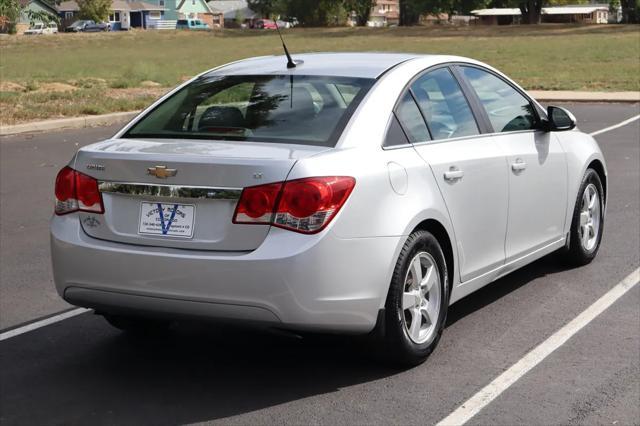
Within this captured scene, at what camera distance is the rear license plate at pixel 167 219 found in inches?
194

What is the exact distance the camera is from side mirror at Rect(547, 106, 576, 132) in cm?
690

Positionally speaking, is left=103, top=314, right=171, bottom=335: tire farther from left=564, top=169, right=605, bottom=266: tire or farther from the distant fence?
the distant fence

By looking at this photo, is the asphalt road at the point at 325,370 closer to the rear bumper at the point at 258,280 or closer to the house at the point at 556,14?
the rear bumper at the point at 258,280

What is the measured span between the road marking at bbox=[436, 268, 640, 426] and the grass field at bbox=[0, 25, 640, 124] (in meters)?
13.9

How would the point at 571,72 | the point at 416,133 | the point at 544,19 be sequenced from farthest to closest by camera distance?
the point at 544,19
the point at 571,72
the point at 416,133

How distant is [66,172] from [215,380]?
4.24ft

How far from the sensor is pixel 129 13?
146875 millimetres

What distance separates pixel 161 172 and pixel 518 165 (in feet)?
7.96

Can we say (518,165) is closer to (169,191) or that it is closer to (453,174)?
(453,174)

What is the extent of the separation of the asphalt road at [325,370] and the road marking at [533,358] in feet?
0.14

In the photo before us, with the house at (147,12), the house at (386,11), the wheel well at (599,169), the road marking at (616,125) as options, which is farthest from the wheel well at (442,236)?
the house at (386,11)

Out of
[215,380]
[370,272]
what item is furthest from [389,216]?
[215,380]

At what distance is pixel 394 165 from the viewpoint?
529 centimetres

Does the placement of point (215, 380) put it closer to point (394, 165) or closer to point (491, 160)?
point (394, 165)
